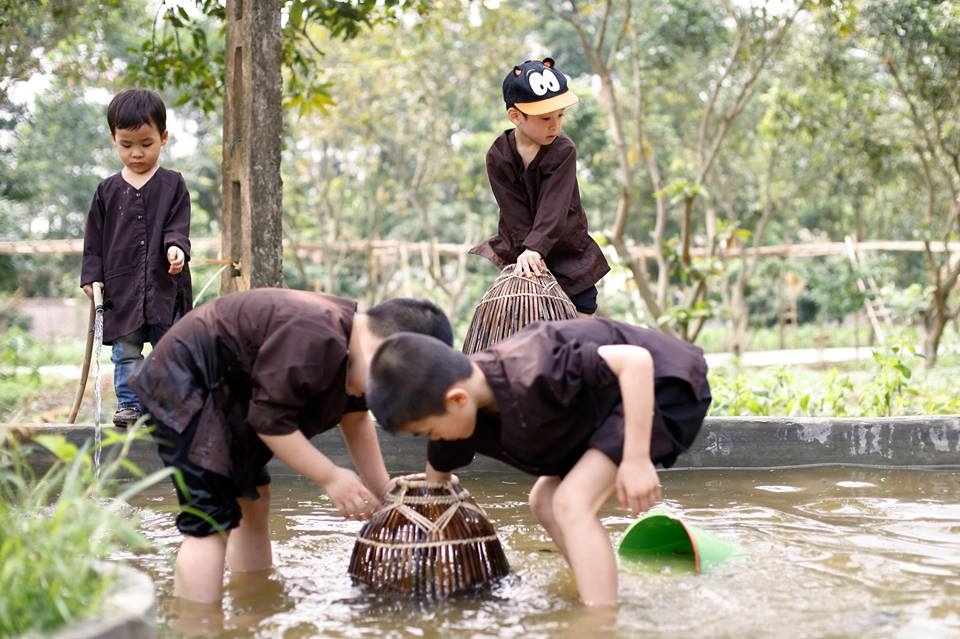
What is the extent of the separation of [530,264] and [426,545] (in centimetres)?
200

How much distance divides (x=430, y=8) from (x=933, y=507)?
15.6 feet

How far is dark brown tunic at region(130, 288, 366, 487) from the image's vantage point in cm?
334

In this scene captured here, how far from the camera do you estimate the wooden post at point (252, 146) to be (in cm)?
610

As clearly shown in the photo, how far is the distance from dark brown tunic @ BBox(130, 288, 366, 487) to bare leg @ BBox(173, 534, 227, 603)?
8.9 inches

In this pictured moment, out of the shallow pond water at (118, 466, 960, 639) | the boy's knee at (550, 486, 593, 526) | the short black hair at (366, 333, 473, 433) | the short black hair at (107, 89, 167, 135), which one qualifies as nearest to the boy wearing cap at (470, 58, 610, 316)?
the shallow pond water at (118, 466, 960, 639)

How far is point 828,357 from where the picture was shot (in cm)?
1762

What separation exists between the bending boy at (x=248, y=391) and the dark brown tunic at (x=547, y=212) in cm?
196

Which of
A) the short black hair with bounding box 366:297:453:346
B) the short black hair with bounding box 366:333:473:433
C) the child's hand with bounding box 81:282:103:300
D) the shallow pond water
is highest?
the child's hand with bounding box 81:282:103:300

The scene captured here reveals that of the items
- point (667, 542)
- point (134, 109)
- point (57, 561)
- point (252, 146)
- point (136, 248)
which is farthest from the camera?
point (252, 146)

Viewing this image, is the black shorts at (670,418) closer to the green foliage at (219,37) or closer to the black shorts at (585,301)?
the black shorts at (585,301)

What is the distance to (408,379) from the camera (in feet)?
10.1

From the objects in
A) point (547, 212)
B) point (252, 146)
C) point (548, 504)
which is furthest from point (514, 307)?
point (252, 146)

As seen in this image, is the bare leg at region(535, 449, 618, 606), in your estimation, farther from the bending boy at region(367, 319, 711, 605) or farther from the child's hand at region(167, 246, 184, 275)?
the child's hand at region(167, 246, 184, 275)

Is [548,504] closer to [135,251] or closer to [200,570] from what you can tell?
[200,570]
